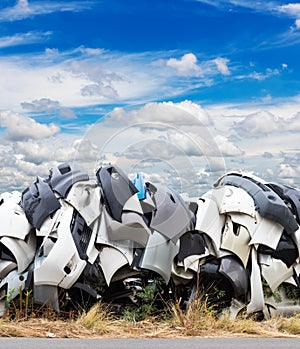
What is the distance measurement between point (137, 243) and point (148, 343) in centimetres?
195

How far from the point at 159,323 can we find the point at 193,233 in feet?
4.78

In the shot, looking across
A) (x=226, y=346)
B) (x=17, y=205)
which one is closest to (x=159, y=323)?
(x=226, y=346)

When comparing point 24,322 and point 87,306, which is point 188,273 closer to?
point 87,306

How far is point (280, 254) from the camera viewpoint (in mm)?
9656

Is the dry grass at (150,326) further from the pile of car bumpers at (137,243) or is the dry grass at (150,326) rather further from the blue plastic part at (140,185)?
the blue plastic part at (140,185)

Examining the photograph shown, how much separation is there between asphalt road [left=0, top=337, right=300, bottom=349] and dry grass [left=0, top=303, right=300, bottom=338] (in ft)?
1.06

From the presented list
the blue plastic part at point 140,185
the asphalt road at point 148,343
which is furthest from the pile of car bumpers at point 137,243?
the asphalt road at point 148,343

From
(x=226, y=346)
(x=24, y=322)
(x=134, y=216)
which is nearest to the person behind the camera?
(x=226, y=346)

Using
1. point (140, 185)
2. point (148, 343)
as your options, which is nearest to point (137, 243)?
point (140, 185)

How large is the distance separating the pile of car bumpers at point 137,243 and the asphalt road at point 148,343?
4.46 feet

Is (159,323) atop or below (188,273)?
below

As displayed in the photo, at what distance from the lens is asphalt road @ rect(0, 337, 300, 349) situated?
7.25 m

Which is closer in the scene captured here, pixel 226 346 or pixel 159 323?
pixel 226 346

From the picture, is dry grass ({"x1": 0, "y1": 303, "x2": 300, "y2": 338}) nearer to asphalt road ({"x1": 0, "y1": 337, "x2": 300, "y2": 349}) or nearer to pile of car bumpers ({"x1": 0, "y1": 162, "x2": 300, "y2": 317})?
asphalt road ({"x1": 0, "y1": 337, "x2": 300, "y2": 349})
